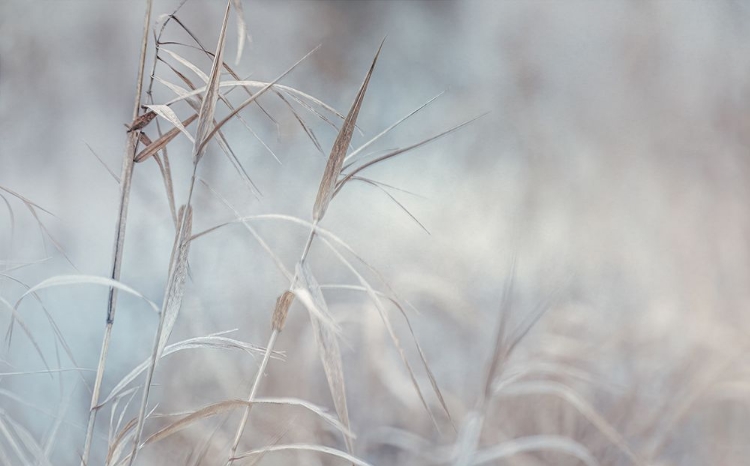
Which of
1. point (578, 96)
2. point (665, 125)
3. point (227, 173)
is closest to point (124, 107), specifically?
point (227, 173)

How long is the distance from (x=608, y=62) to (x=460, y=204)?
0.39m

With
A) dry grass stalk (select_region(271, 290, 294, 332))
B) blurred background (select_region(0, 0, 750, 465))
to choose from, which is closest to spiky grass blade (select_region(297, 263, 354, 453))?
dry grass stalk (select_region(271, 290, 294, 332))

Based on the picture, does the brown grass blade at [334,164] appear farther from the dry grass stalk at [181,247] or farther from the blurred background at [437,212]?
the blurred background at [437,212]

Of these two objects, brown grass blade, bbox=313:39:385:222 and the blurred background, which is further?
the blurred background

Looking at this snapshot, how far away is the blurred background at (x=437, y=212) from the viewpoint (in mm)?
942

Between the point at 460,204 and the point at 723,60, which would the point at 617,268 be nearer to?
the point at 460,204

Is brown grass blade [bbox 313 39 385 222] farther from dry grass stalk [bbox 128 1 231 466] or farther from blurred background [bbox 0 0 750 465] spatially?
blurred background [bbox 0 0 750 465]

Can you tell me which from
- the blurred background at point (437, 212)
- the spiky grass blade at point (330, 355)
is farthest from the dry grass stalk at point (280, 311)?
the blurred background at point (437, 212)

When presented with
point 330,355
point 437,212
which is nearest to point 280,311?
point 330,355

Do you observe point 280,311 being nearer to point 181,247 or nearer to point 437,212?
point 181,247

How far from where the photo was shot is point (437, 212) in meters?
1.07

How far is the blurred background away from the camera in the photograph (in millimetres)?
942

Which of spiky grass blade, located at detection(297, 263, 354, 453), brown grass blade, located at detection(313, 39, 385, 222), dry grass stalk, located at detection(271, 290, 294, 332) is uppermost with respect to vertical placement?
brown grass blade, located at detection(313, 39, 385, 222)

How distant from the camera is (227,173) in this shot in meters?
1.04
